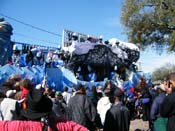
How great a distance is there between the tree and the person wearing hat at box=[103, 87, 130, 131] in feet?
63.3

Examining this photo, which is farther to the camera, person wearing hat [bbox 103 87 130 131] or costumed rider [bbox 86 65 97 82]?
costumed rider [bbox 86 65 97 82]

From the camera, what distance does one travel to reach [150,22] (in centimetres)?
2712

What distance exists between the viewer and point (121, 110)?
675cm

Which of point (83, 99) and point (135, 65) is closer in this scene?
point (83, 99)

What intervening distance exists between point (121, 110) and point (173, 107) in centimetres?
114

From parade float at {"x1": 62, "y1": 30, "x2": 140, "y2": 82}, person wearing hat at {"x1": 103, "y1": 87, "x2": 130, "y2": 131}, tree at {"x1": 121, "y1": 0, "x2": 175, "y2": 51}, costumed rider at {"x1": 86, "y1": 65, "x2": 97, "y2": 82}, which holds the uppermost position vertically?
tree at {"x1": 121, "y1": 0, "x2": 175, "y2": 51}

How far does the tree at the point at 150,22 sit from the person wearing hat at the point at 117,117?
19.3 meters

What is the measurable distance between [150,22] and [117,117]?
69.0 ft

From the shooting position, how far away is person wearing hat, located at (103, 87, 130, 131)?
673 cm

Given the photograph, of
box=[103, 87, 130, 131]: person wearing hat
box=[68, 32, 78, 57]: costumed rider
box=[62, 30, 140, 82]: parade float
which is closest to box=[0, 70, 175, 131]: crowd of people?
box=[103, 87, 130, 131]: person wearing hat

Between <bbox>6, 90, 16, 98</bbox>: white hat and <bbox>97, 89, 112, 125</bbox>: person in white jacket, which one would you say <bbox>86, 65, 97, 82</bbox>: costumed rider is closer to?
<bbox>97, 89, 112, 125</bbox>: person in white jacket

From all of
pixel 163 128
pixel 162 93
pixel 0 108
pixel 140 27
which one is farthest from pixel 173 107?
pixel 140 27

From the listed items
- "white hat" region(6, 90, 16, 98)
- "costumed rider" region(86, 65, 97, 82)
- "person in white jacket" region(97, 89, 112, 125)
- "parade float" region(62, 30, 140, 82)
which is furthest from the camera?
"costumed rider" region(86, 65, 97, 82)

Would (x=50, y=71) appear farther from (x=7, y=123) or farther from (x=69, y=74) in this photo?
(x=7, y=123)
